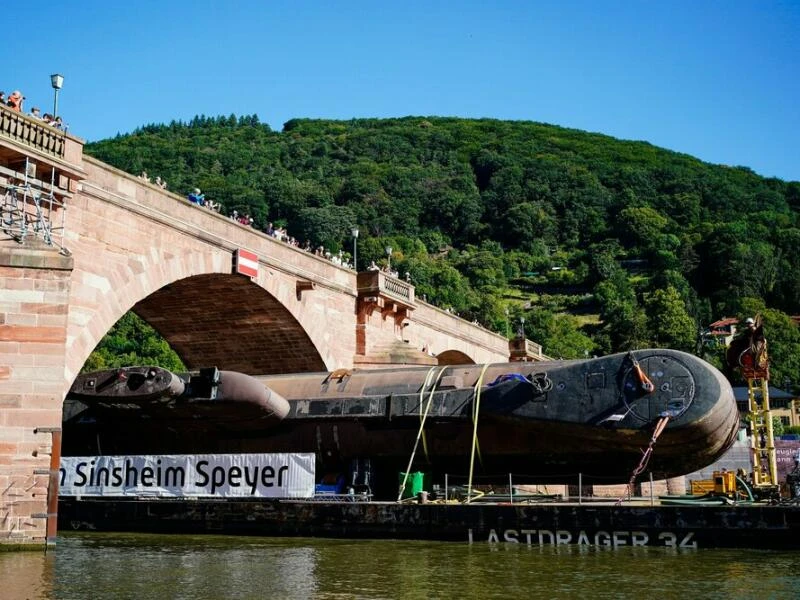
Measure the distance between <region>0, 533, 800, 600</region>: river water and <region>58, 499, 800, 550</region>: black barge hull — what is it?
0.30 meters

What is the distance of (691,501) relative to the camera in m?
21.8

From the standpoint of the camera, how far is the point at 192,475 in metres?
25.3

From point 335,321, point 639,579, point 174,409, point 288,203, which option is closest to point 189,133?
point 288,203

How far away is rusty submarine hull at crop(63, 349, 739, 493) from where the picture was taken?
2309 centimetres

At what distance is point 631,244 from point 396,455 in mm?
150066

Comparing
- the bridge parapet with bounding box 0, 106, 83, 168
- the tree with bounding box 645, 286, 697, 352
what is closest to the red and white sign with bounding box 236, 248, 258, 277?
the bridge parapet with bounding box 0, 106, 83, 168

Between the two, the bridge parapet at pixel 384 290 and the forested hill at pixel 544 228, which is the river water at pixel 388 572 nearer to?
the bridge parapet at pixel 384 290

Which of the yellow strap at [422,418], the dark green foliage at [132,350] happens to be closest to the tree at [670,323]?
the dark green foliage at [132,350]

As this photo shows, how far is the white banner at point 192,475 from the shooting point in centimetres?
2419

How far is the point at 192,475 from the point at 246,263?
37.6ft

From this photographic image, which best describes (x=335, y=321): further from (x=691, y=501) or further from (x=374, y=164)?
(x=374, y=164)

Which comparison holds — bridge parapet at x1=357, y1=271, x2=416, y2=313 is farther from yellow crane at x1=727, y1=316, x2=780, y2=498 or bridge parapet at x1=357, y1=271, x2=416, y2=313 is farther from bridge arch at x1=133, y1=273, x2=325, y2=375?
yellow crane at x1=727, y1=316, x2=780, y2=498

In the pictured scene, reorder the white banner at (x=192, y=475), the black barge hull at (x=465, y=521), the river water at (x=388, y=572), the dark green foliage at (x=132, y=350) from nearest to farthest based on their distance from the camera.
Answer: the river water at (x=388, y=572)
the black barge hull at (x=465, y=521)
the white banner at (x=192, y=475)
the dark green foliage at (x=132, y=350)

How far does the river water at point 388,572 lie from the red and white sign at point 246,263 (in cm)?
1390
